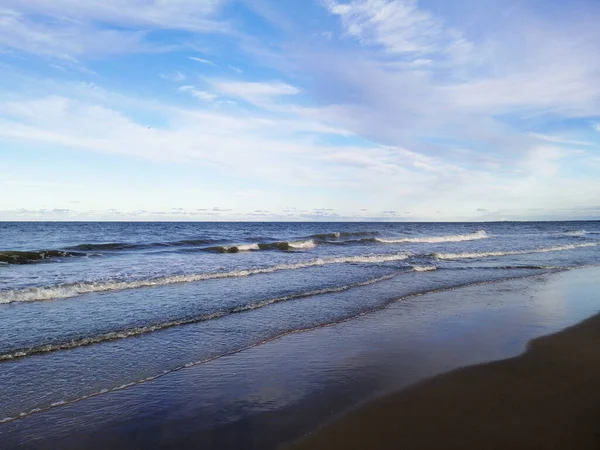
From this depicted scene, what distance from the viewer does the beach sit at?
439cm

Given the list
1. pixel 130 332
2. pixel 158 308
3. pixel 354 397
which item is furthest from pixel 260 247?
pixel 354 397

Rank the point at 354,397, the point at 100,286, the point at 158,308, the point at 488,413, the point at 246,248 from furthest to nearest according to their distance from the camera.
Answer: the point at 246,248 → the point at 100,286 → the point at 158,308 → the point at 354,397 → the point at 488,413

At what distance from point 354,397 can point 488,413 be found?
1.62 metres

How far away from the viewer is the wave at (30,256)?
71.7 feet

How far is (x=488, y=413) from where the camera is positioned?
4832 mm

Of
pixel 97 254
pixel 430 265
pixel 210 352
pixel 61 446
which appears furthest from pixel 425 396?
pixel 97 254

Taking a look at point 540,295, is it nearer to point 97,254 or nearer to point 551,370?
point 551,370

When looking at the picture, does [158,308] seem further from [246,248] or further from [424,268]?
[246,248]

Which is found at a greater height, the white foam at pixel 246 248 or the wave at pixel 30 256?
the white foam at pixel 246 248

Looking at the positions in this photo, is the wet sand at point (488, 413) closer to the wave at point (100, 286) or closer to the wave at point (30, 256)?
the wave at point (100, 286)

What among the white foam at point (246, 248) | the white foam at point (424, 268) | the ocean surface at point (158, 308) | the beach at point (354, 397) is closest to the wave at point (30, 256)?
the ocean surface at point (158, 308)

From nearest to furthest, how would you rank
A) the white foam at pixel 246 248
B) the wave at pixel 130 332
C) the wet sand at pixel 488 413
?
the wet sand at pixel 488 413 → the wave at pixel 130 332 → the white foam at pixel 246 248

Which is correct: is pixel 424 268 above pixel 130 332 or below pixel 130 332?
above

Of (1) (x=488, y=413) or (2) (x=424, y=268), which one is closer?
(1) (x=488, y=413)
